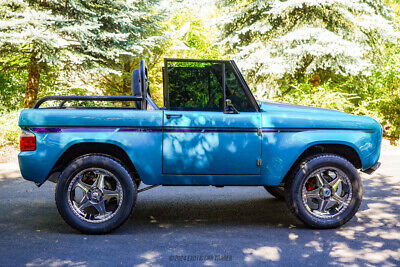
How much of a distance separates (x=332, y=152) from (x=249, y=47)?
1011 cm

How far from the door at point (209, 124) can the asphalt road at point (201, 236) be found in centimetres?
75

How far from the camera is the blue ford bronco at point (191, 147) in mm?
4867

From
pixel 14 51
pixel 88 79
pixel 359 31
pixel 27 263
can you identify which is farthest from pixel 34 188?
pixel 359 31

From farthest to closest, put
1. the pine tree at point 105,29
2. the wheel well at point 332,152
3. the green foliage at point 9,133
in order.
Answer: the pine tree at point 105,29 < the green foliage at point 9,133 < the wheel well at point 332,152

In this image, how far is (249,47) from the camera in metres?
15.1

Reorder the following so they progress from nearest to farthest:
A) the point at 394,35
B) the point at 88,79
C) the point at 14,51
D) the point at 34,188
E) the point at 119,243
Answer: the point at 119,243 → the point at 34,188 → the point at 14,51 → the point at 394,35 → the point at 88,79

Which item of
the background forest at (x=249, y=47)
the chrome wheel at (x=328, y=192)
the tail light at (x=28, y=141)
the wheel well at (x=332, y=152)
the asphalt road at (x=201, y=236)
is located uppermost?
the background forest at (x=249, y=47)

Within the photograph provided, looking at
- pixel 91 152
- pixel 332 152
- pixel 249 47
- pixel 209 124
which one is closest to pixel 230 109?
pixel 209 124

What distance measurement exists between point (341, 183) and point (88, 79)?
13.6 meters

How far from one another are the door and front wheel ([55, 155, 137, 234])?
1.65 ft

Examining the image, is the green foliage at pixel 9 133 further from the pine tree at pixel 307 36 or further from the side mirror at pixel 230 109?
the side mirror at pixel 230 109

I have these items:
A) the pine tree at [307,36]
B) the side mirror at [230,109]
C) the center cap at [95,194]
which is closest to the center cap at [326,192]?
the side mirror at [230,109]

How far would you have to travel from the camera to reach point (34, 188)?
24.7 feet

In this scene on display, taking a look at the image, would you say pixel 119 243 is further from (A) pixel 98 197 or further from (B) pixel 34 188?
(B) pixel 34 188
